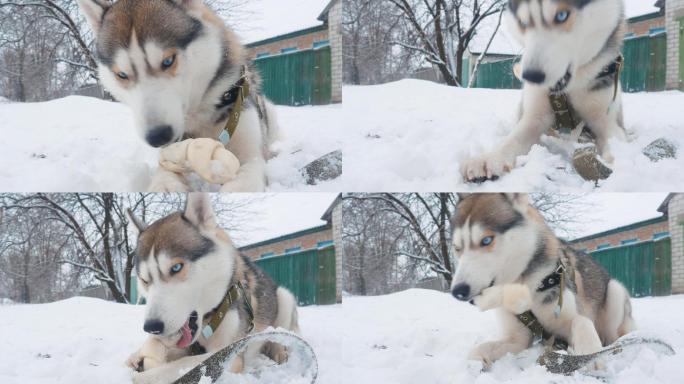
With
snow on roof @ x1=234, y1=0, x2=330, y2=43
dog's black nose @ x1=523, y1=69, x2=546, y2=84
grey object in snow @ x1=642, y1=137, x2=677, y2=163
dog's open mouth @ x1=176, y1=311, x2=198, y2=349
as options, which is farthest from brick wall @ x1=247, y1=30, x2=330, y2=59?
grey object in snow @ x1=642, y1=137, x2=677, y2=163

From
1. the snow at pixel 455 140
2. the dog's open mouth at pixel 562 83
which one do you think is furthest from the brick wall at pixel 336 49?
the dog's open mouth at pixel 562 83

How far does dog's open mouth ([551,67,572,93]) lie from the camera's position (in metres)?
2.23

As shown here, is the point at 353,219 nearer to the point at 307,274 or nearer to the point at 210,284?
the point at 307,274

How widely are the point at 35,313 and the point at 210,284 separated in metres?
0.84

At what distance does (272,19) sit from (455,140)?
0.82m

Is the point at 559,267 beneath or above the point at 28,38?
beneath

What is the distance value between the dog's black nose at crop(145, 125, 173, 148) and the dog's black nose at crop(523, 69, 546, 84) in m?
1.15

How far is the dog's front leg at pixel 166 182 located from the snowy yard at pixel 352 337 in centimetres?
Answer: 61

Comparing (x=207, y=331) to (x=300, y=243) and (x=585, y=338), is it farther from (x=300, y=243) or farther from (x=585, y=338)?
(x=585, y=338)

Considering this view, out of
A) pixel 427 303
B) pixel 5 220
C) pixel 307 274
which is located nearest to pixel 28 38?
pixel 5 220

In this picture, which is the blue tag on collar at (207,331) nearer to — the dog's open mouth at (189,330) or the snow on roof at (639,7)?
the dog's open mouth at (189,330)

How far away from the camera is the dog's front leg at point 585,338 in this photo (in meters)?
2.25

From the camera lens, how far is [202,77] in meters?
2.18

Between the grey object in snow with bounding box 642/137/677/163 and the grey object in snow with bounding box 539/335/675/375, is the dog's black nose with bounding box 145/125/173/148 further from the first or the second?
the grey object in snow with bounding box 642/137/677/163
